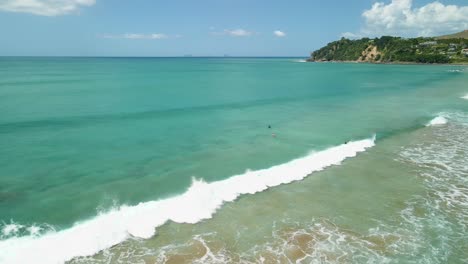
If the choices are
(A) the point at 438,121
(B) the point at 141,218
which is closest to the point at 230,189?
(B) the point at 141,218

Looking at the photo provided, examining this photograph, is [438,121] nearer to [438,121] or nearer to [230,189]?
[438,121]

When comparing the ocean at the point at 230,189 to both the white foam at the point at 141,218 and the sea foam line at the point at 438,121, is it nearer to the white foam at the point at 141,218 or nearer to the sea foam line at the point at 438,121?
the white foam at the point at 141,218

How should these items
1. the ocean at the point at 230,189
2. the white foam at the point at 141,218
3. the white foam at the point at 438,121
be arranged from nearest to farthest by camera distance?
the white foam at the point at 141,218
the ocean at the point at 230,189
the white foam at the point at 438,121

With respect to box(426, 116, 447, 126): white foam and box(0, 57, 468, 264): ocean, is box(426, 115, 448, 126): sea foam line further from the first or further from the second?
box(0, 57, 468, 264): ocean

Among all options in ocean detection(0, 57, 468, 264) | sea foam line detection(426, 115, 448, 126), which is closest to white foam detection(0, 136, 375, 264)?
ocean detection(0, 57, 468, 264)

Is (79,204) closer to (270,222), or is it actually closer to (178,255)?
(178,255)

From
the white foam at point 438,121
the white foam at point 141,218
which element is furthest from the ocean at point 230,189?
the white foam at point 438,121

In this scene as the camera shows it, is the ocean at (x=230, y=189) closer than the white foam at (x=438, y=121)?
Yes

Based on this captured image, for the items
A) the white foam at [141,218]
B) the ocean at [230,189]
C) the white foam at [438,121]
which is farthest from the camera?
the white foam at [438,121]
